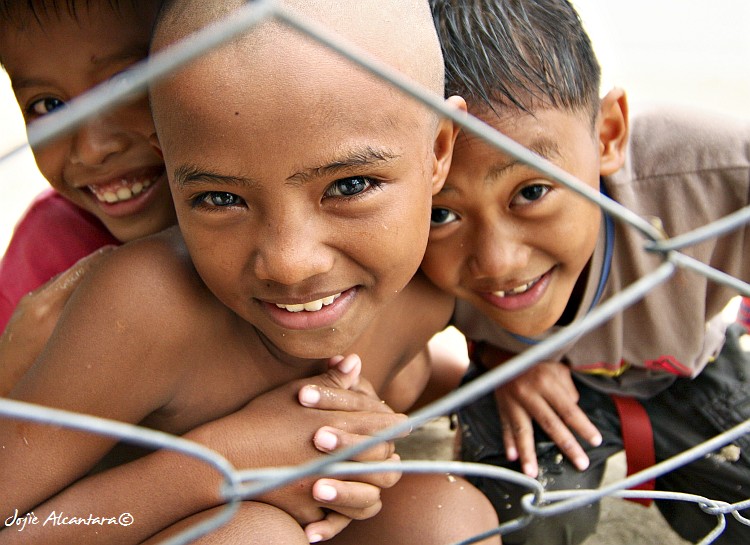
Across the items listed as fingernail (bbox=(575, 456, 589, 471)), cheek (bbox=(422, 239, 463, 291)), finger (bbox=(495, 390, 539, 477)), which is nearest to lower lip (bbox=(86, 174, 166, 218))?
cheek (bbox=(422, 239, 463, 291))

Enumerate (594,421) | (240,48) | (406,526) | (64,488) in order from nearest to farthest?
(240,48) < (64,488) < (406,526) < (594,421)

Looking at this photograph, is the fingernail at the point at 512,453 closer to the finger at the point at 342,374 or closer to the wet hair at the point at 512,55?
the finger at the point at 342,374

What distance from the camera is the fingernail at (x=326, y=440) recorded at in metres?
0.83

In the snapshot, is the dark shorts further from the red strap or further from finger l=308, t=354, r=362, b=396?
finger l=308, t=354, r=362, b=396

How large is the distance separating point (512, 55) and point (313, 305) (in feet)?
1.10

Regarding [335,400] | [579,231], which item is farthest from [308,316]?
[579,231]

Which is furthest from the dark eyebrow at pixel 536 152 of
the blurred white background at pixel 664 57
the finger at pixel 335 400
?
the blurred white background at pixel 664 57

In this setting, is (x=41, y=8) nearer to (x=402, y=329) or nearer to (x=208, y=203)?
(x=208, y=203)

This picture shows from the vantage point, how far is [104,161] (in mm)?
990

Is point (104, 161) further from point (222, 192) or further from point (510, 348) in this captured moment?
point (510, 348)

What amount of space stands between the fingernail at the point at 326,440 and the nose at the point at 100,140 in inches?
16.2

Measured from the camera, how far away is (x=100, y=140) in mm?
970

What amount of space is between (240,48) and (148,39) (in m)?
0.33

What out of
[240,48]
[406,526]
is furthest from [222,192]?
[406,526]
